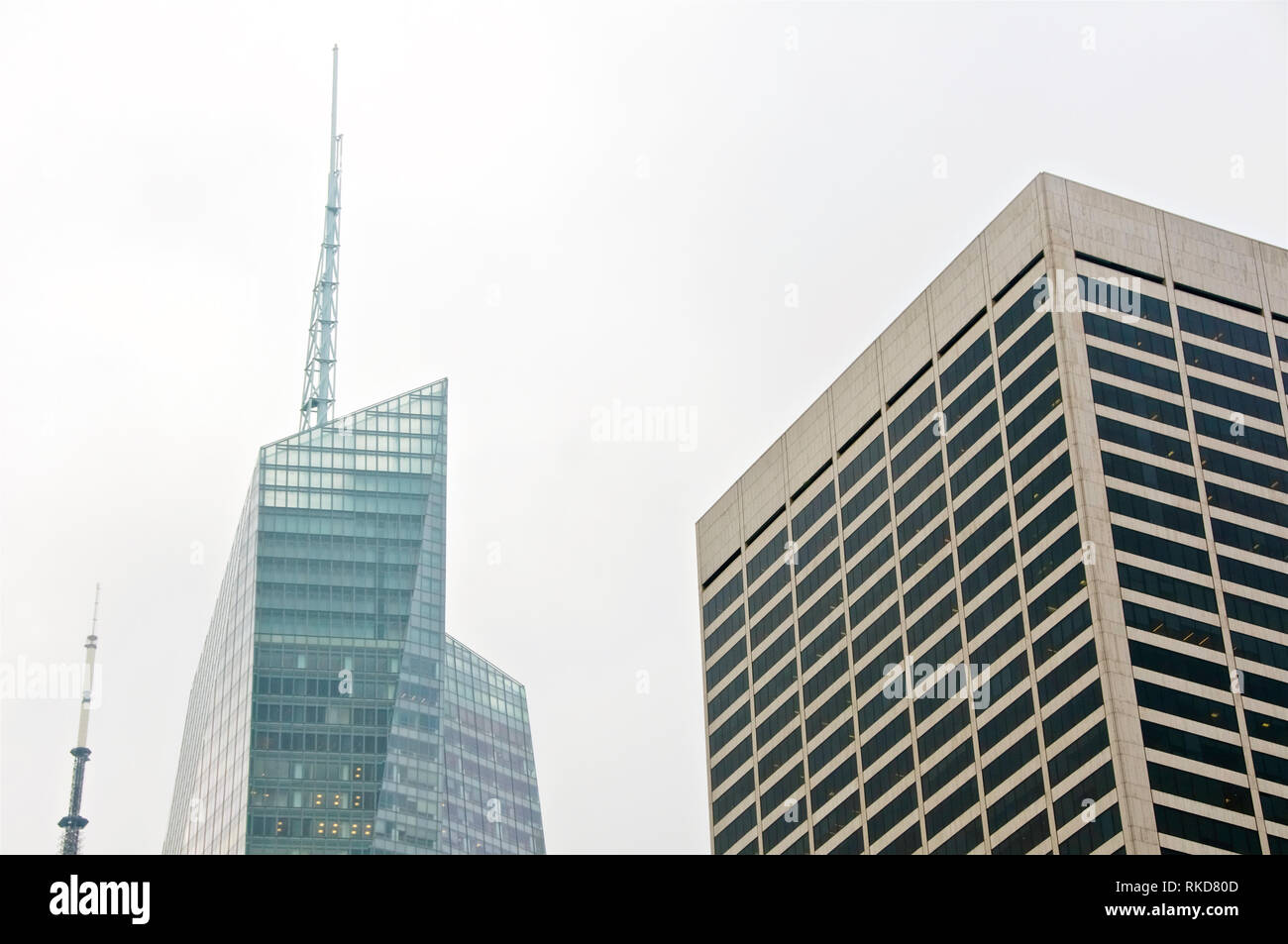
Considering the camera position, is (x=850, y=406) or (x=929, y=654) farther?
(x=850, y=406)

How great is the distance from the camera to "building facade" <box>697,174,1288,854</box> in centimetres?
14612

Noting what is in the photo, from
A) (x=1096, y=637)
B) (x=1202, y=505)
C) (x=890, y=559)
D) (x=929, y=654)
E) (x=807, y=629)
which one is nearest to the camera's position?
(x=1096, y=637)

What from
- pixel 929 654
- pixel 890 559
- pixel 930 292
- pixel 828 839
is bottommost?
pixel 828 839

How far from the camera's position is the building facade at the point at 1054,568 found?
14612 cm

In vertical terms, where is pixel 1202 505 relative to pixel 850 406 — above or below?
below

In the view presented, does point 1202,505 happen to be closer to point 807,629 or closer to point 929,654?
point 929,654

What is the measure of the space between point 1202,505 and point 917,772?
108 ft

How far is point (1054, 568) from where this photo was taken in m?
155

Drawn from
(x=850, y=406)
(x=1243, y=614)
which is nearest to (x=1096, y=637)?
(x=1243, y=614)

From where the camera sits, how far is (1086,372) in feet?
529
